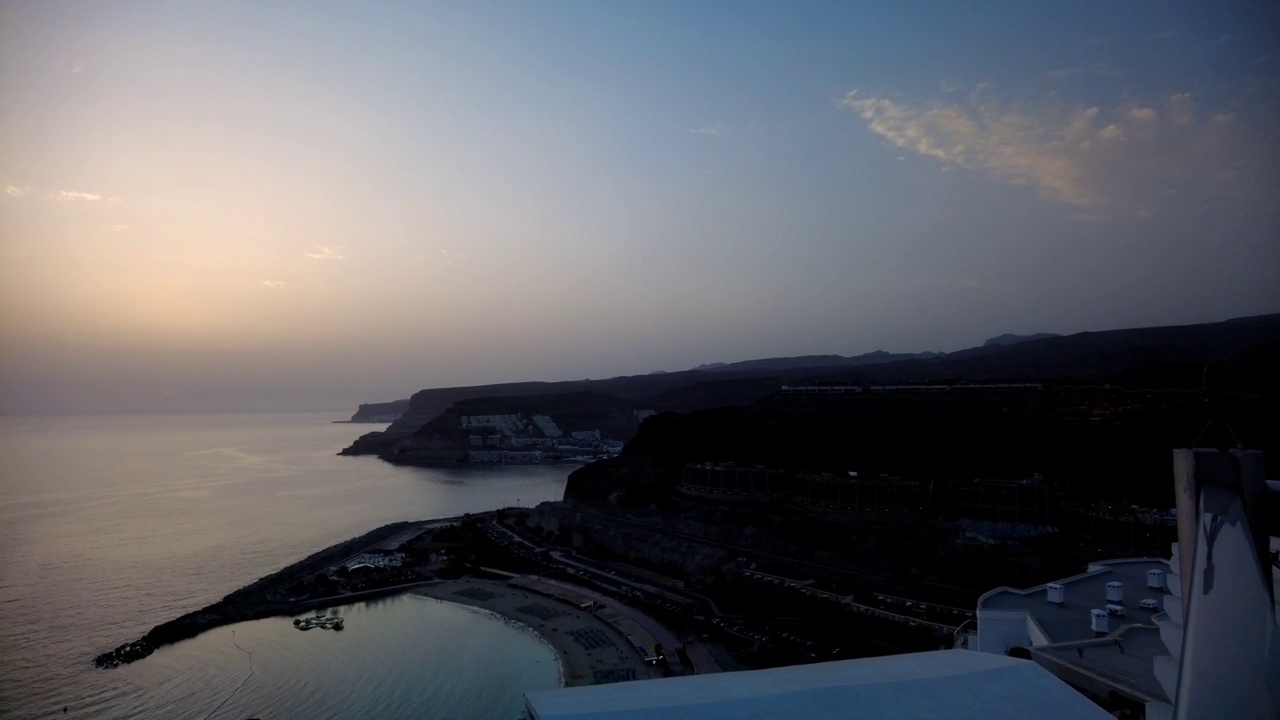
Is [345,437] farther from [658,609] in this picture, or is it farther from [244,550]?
[658,609]

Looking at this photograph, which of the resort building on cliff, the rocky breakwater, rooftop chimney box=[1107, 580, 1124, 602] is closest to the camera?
the resort building on cliff

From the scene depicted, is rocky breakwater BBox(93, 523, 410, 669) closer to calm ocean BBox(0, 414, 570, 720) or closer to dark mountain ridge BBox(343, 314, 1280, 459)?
calm ocean BBox(0, 414, 570, 720)

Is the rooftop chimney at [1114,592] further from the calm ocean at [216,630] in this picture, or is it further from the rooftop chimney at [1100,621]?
the calm ocean at [216,630]

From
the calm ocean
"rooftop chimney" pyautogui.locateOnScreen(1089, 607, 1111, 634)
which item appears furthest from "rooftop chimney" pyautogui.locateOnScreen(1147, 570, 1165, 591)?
the calm ocean

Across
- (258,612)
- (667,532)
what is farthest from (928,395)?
(258,612)

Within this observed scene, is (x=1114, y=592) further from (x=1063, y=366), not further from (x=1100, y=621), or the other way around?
(x=1063, y=366)

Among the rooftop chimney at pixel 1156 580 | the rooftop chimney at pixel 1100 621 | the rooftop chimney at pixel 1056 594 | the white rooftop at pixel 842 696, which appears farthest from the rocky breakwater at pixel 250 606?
the rooftop chimney at pixel 1156 580
